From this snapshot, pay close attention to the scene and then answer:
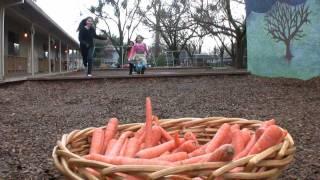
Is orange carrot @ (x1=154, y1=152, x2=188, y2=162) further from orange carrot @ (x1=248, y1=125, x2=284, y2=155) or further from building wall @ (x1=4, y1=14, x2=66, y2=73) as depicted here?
building wall @ (x1=4, y1=14, x2=66, y2=73)

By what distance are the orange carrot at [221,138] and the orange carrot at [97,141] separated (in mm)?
488

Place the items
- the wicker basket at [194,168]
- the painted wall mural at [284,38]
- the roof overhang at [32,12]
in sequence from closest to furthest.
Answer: the wicker basket at [194,168]
the painted wall mural at [284,38]
the roof overhang at [32,12]

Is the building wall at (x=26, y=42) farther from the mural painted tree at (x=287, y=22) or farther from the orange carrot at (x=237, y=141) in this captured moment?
the orange carrot at (x=237, y=141)

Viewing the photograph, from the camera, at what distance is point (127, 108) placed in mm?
7312

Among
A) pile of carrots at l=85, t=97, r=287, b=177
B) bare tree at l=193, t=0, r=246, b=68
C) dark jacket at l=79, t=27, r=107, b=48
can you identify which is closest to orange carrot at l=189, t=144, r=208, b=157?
pile of carrots at l=85, t=97, r=287, b=177

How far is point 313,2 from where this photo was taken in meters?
13.8

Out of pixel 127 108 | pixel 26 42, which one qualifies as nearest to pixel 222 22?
pixel 26 42

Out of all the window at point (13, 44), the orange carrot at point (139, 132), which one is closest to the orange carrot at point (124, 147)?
the orange carrot at point (139, 132)

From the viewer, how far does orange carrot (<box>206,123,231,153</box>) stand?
2191 mm

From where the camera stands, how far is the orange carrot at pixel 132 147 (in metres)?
2.16

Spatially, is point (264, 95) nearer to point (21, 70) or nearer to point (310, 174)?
point (310, 174)

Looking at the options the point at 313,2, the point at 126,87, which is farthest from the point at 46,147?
the point at 313,2

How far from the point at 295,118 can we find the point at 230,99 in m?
2.06

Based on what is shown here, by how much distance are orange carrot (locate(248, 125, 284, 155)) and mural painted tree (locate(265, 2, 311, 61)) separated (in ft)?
41.3
